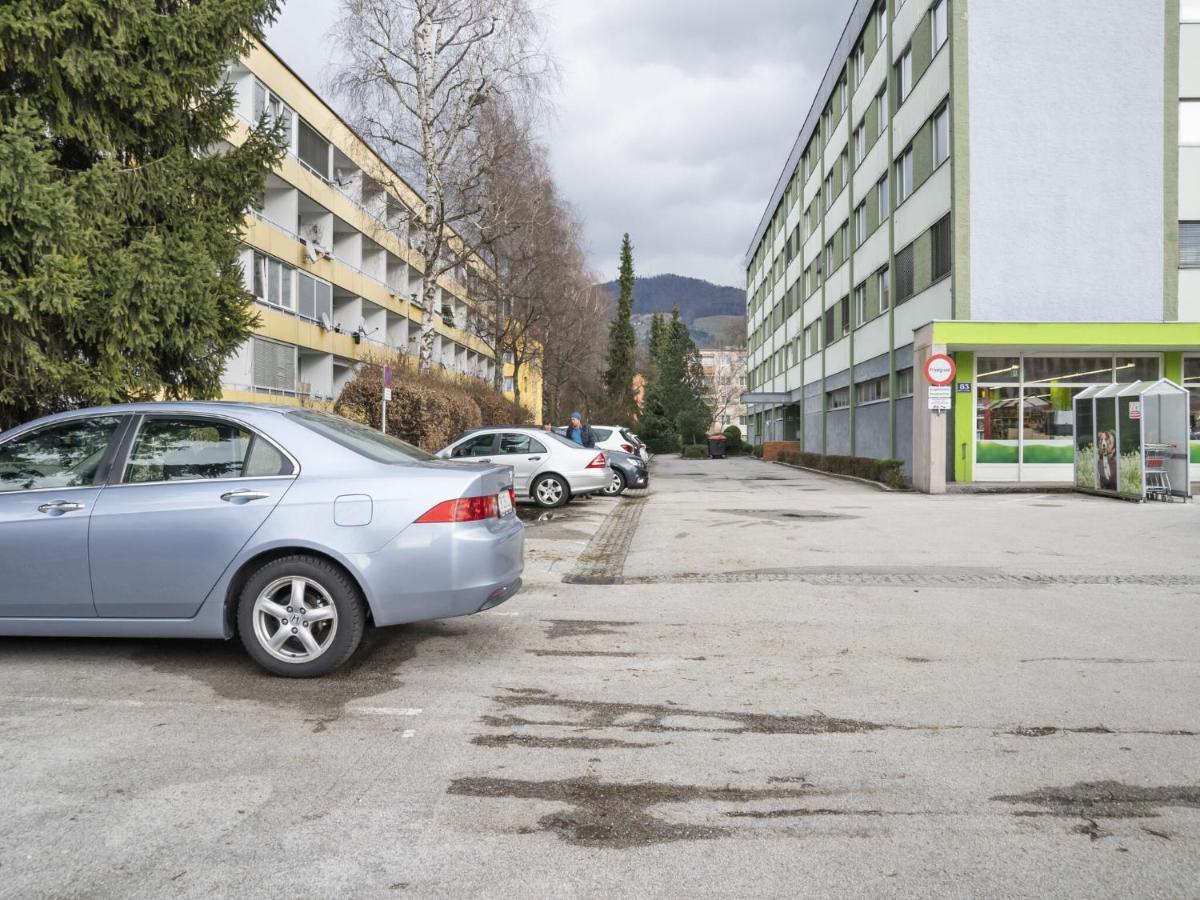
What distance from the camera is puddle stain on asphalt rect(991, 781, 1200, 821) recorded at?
3.32 m

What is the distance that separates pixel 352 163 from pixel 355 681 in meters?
34.5

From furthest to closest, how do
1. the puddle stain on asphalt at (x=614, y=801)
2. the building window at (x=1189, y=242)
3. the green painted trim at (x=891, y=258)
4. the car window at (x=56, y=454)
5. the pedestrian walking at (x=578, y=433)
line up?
the green painted trim at (x=891, y=258) → the building window at (x=1189, y=242) → the pedestrian walking at (x=578, y=433) → the car window at (x=56, y=454) → the puddle stain on asphalt at (x=614, y=801)

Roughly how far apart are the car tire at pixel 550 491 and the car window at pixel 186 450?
11186 millimetres

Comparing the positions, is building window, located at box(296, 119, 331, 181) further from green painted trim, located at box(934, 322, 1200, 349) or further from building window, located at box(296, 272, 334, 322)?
green painted trim, located at box(934, 322, 1200, 349)

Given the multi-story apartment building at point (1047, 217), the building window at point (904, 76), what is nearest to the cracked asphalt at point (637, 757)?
the multi-story apartment building at point (1047, 217)

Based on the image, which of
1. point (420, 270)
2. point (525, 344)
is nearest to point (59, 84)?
point (525, 344)

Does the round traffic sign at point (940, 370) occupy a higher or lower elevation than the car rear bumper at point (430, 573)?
higher

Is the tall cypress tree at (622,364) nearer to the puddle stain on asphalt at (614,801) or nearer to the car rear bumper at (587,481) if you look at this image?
the car rear bumper at (587,481)

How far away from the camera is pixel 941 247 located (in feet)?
75.5

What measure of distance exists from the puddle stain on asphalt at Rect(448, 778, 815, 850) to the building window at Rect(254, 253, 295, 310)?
26231 mm

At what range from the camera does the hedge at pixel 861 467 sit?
23.4m

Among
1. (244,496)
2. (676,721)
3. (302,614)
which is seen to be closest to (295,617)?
(302,614)

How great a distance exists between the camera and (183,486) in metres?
5.14

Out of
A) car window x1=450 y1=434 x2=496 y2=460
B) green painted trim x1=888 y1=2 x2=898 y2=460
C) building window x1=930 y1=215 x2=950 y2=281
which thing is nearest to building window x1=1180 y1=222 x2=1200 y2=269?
building window x1=930 y1=215 x2=950 y2=281
